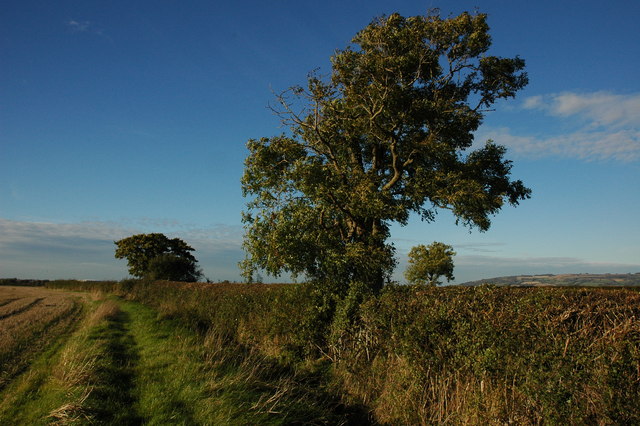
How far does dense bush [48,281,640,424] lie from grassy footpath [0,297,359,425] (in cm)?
132

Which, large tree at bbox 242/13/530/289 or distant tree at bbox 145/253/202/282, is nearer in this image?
large tree at bbox 242/13/530/289

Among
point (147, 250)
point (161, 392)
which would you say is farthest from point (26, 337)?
point (147, 250)

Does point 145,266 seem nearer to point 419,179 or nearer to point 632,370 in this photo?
point 419,179

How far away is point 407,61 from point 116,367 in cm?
1604

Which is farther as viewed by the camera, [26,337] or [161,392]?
[26,337]

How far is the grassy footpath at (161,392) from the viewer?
7.25 meters

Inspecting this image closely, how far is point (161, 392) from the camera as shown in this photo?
8508mm

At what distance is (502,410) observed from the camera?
698 cm

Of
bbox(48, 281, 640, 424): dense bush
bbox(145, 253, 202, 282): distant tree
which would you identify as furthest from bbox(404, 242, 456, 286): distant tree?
bbox(48, 281, 640, 424): dense bush

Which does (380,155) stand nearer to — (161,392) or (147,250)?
(161,392)

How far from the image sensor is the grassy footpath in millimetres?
7246

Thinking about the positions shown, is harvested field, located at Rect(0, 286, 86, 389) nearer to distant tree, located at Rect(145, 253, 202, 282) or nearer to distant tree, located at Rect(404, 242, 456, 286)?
distant tree, located at Rect(145, 253, 202, 282)

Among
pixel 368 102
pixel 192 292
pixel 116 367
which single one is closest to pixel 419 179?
pixel 368 102

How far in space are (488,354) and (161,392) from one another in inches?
276
